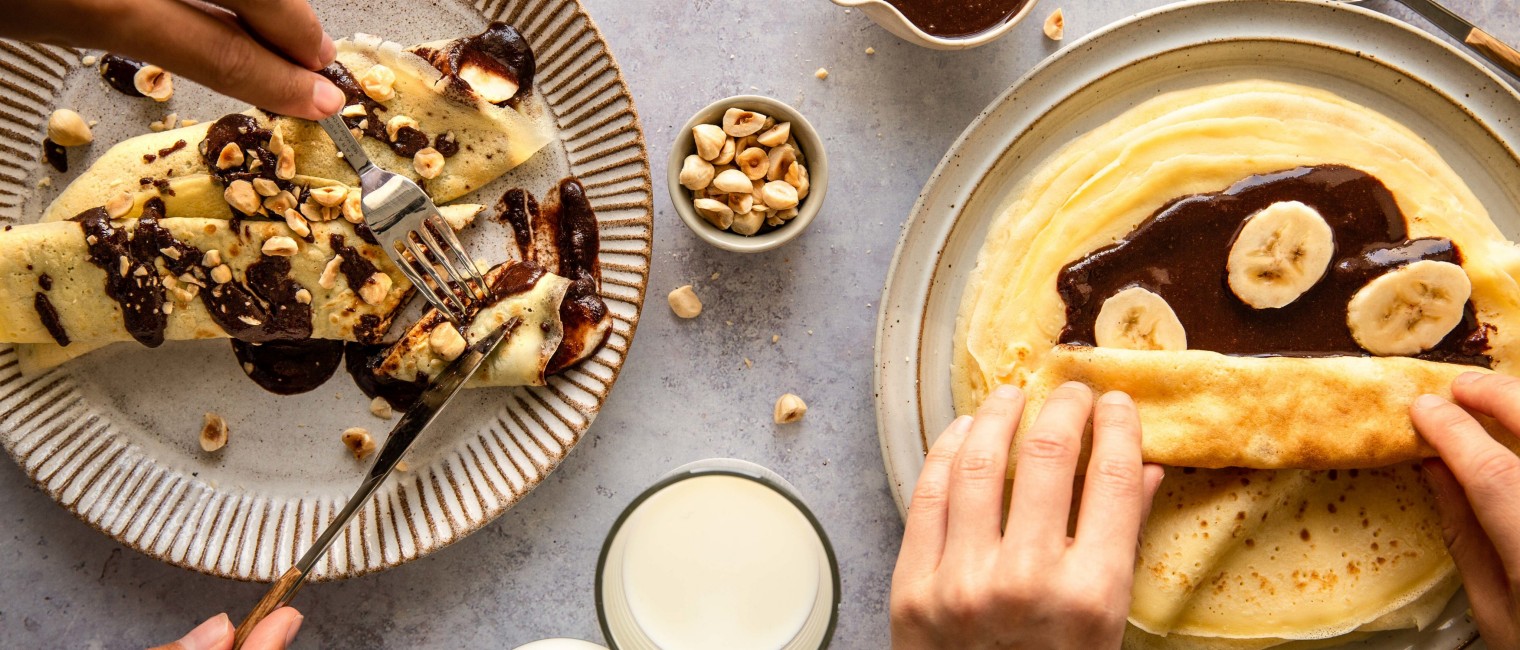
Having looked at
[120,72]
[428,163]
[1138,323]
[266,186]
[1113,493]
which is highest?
[1138,323]

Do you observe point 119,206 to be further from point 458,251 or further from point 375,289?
point 458,251

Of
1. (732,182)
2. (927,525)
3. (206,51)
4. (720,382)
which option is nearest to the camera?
(206,51)

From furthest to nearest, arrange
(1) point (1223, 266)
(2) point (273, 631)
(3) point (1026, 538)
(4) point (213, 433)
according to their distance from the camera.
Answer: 1. (4) point (213, 433)
2. (1) point (1223, 266)
3. (2) point (273, 631)
4. (3) point (1026, 538)

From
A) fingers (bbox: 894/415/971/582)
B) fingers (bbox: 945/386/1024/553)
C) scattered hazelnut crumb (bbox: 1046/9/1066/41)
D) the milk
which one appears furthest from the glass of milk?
scattered hazelnut crumb (bbox: 1046/9/1066/41)

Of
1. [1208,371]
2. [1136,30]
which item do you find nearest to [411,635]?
[1208,371]

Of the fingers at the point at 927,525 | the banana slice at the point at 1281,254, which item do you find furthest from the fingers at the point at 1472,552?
the fingers at the point at 927,525

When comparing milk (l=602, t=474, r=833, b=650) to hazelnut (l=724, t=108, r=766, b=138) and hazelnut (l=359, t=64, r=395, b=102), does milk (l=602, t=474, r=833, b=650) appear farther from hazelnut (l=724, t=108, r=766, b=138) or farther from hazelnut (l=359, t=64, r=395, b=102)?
hazelnut (l=359, t=64, r=395, b=102)

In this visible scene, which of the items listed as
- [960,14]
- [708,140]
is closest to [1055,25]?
[960,14]
